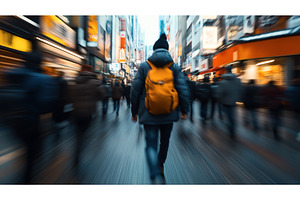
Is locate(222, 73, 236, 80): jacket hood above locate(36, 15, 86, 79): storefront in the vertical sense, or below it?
below

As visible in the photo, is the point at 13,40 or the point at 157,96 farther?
the point at 13,40

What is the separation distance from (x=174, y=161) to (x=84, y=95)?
206 centimetres

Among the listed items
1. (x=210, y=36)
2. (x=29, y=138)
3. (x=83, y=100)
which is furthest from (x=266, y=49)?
(x=29, y=138)

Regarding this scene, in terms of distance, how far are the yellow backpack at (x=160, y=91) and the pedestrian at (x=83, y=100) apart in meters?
1.33

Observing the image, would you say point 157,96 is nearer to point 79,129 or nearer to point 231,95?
point 79,129

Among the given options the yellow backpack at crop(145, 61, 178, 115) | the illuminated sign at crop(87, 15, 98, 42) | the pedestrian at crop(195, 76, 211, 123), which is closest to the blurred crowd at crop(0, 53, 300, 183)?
the yellow backpack at crop(145, 61, 178, 115)

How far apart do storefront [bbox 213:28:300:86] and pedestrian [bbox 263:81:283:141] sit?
8254mm

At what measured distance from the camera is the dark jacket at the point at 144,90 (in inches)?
87.3

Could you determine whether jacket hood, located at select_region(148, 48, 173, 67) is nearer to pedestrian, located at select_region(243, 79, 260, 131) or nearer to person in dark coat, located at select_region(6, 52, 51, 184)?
person in dark coat, located at select_region(6, 52, 51, 184)

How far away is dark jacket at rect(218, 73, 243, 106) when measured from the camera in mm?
4824

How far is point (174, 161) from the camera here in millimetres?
3205

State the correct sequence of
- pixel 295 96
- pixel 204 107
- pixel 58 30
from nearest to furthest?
pixel 295 96 < pixel 204 107 < pixel 58 30

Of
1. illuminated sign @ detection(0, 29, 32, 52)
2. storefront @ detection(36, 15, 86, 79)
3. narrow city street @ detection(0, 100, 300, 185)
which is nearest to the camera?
narrow city street @ detection(0, 100, 300, 185)

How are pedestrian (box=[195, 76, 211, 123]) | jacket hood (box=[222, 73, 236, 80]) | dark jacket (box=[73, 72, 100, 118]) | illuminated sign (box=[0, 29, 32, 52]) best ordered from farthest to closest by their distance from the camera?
illuminated sign (box=[0, 29, 32, 52]) → pedestrian (box=[195, 76, 211, 123]) → jacket hood (box=[222, 73, 236, 80]) → dark jacket (box=[73, 72, 100, 118])
